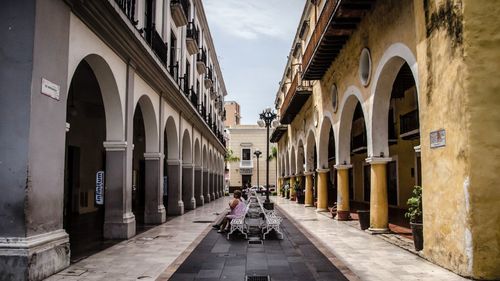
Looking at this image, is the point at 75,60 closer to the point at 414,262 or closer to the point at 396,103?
the point at 414,262

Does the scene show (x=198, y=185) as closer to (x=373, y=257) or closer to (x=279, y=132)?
(x=279, y=132)

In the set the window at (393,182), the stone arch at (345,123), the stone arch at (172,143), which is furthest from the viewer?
the window at (393,182)

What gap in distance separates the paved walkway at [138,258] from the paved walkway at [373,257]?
312cm

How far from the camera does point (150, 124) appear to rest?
13.8 meters

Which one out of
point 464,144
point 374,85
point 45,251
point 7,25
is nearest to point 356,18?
point 374,85

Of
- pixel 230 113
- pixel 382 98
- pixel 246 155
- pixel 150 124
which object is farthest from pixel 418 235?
pixel 230 113

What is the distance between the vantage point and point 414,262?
7.73 meters

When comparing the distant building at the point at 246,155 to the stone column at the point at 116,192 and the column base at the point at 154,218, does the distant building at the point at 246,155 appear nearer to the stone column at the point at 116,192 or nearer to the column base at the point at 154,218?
the column base at the point at 154,218

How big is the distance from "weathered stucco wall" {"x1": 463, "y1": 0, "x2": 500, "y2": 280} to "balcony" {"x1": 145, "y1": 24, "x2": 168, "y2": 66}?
29.3 feet

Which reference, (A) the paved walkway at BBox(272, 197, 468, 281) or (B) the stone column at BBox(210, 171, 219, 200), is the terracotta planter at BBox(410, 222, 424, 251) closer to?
(A) the paved walkway at BBox(272, 197, 468, 281)

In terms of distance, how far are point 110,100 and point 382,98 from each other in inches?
264

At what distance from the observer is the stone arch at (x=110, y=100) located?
972cm

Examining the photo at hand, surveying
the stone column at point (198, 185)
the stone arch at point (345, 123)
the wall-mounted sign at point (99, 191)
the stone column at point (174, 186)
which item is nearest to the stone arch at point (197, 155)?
the stone column at point (198, 185)

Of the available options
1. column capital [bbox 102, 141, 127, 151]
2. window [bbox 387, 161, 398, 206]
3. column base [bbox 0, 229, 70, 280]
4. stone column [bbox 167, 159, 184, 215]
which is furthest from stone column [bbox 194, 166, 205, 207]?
column base [bbox 0, 229, 70, 280]
